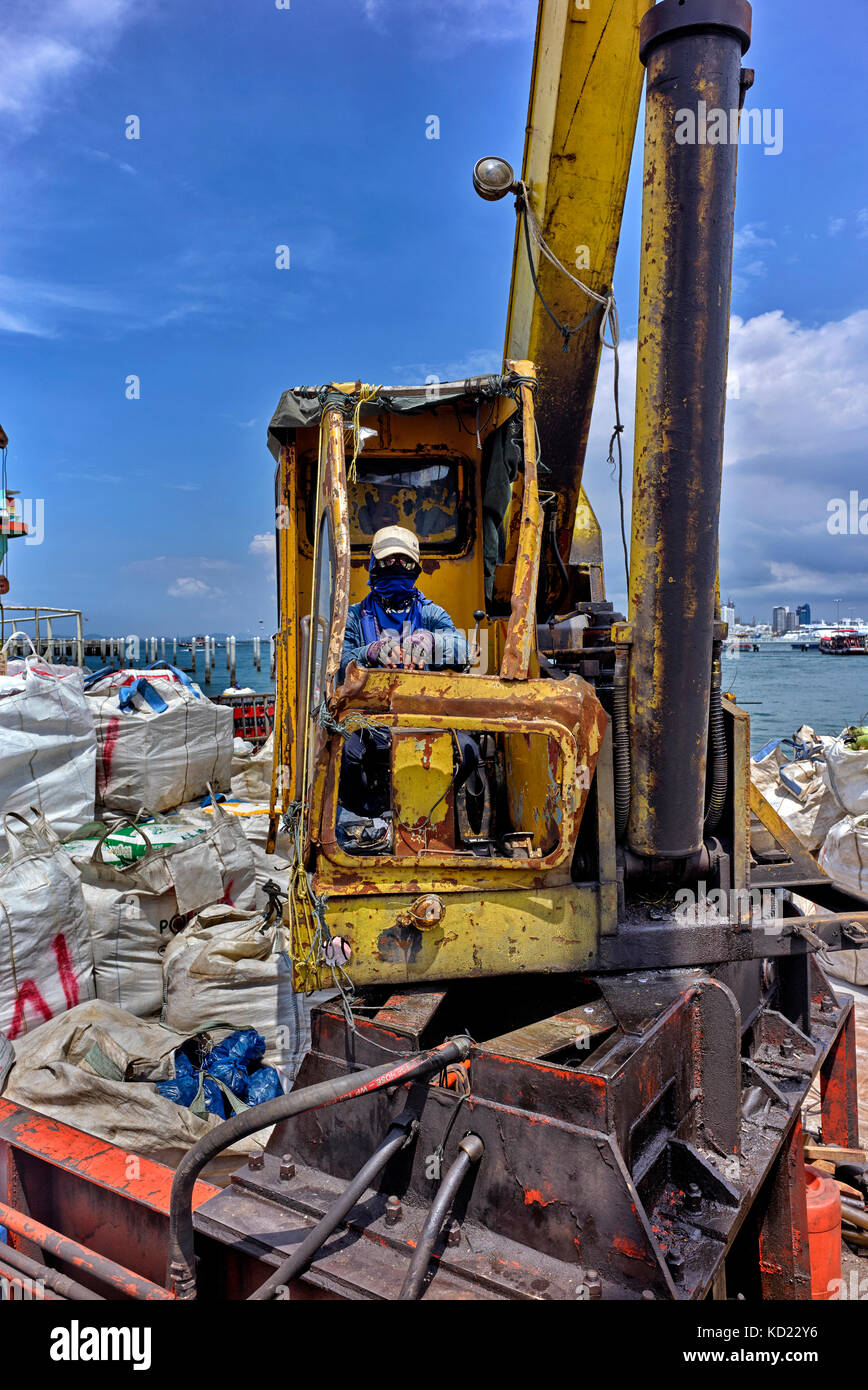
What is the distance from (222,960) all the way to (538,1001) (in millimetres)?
1967

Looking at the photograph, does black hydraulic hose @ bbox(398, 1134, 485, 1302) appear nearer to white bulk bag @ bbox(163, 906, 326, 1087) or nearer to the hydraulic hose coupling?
the hydraulic hose coupling

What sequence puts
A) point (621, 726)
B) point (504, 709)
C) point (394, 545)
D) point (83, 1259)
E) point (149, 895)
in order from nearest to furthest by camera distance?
point (83, 1259)
point (504, 709)
point (621, 726)
point (394, 545)
point (149, 895)

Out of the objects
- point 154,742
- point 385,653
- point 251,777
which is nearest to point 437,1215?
point 385,653

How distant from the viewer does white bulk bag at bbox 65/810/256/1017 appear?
452 cm

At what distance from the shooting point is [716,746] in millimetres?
2787

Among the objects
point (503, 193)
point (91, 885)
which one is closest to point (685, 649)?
point (503, 193)

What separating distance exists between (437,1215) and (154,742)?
195 inches

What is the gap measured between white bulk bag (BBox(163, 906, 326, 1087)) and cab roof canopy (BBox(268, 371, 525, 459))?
2.56 metres

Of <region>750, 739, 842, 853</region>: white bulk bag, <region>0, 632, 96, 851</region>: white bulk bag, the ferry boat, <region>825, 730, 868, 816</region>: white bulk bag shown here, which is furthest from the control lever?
the ferry boat

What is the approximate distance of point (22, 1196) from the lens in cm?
260

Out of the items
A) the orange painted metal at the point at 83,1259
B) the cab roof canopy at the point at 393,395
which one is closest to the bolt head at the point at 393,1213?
the orange painted metal at the point at 83,1259

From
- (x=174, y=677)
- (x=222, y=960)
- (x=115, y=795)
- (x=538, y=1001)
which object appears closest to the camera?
(x=538, y=1001)

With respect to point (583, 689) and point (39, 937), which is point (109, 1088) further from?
Result: point (583, 689)

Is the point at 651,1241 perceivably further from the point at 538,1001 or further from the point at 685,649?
the point at 685,649
